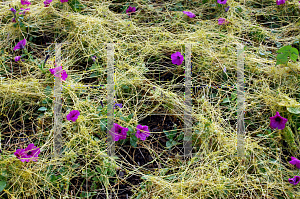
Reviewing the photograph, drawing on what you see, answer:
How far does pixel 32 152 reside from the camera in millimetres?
1637

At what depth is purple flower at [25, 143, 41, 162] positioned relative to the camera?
1.61 metres

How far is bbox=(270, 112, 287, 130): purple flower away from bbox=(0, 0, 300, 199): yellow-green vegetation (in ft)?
0.17

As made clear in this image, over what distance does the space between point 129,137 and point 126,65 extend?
0.61 metres

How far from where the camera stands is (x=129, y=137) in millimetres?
1763

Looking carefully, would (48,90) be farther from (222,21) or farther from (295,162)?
(295,162)

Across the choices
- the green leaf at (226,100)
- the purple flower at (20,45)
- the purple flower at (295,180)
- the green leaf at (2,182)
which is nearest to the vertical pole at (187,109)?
the green leaf at (226,100)

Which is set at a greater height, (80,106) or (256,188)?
(80,106)

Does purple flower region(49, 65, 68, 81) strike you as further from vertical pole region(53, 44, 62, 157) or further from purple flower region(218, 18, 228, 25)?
purple flower region(218, 18, 228, 25)

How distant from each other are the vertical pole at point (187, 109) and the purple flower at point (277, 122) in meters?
0.54

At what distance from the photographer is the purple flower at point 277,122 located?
5.72 ft

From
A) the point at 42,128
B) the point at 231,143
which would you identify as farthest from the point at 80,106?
the point at 231,143

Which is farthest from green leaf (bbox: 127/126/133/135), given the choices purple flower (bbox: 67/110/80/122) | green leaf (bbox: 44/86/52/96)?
green leaf (bbox: 44/86/52/96)

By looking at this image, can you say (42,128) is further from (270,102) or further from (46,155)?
(270,102)

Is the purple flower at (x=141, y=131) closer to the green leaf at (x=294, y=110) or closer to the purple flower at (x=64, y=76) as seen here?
the purple flower at (x=64, y=76)
